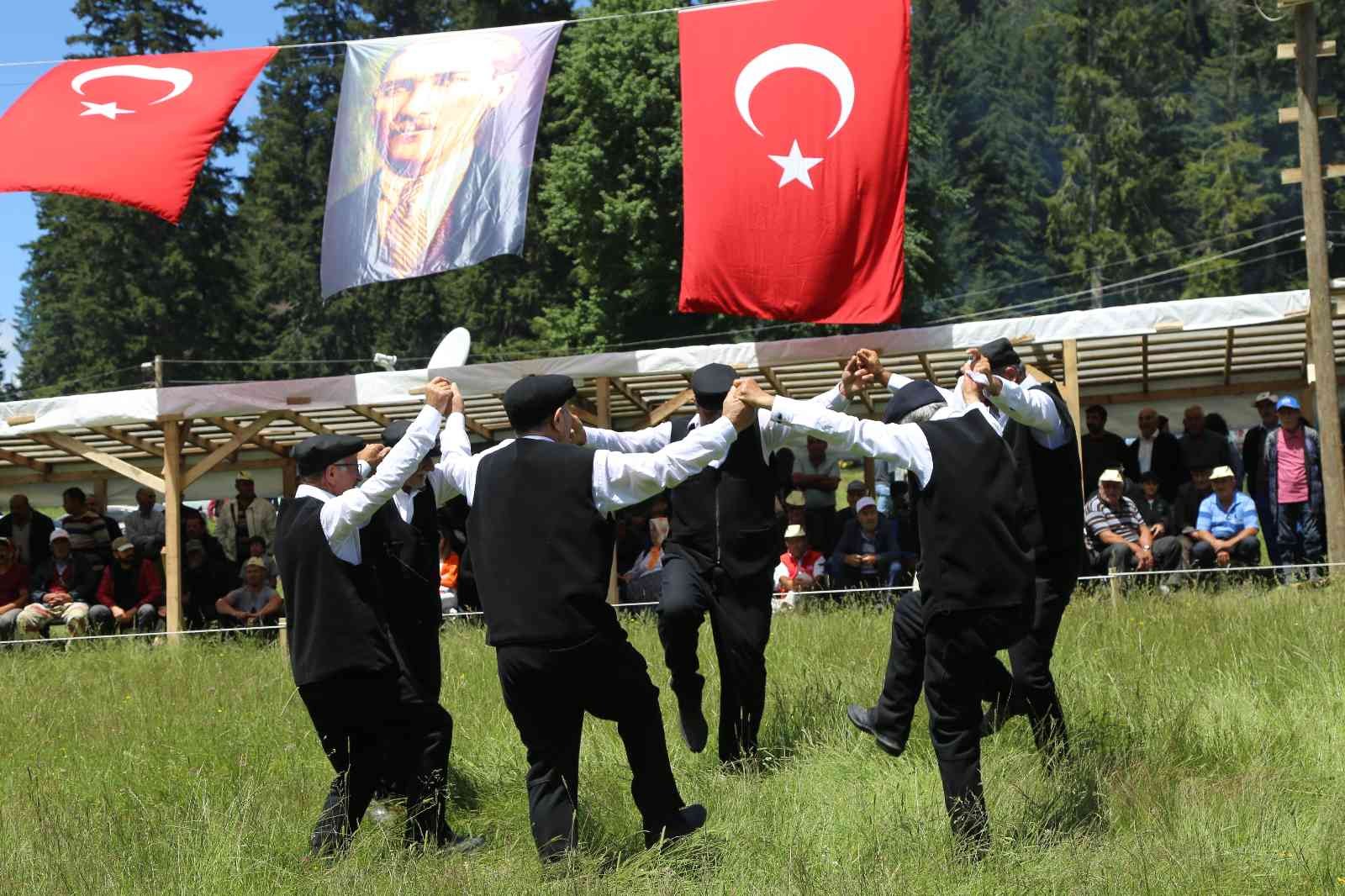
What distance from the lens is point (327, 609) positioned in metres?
5.80

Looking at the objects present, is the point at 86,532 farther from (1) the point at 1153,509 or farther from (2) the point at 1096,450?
(1) the point at 1153,509

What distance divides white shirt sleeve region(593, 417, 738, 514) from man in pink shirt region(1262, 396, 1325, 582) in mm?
8834

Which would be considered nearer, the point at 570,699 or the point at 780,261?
the point at 570,699

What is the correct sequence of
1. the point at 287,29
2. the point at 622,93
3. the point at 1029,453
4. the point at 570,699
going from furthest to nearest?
the point at 287,29
the point at 622,93
the point at 1029,453
the point at 570,699

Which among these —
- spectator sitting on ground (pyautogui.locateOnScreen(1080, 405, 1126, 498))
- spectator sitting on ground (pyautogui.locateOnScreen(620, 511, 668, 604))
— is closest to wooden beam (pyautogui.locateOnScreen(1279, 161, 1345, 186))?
spectator sitting on ground (pyautogui.locateOnScreen(1080, 405, 1126, 498))

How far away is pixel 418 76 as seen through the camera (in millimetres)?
12391

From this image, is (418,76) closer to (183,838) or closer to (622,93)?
(183,838)

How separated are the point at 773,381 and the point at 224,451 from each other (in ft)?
17.4

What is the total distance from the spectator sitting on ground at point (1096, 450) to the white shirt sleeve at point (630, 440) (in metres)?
7.21

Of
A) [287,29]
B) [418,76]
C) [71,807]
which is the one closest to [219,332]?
[287,29]

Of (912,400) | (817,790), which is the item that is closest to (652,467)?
(912,400)

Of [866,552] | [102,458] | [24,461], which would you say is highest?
[24,461]

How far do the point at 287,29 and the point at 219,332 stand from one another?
1448 cm

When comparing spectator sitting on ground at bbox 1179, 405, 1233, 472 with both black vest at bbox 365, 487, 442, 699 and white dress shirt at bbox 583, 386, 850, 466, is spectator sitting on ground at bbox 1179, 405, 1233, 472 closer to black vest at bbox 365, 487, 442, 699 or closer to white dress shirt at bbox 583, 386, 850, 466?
white dress shirt at bbox 583, 386, 850, 466
